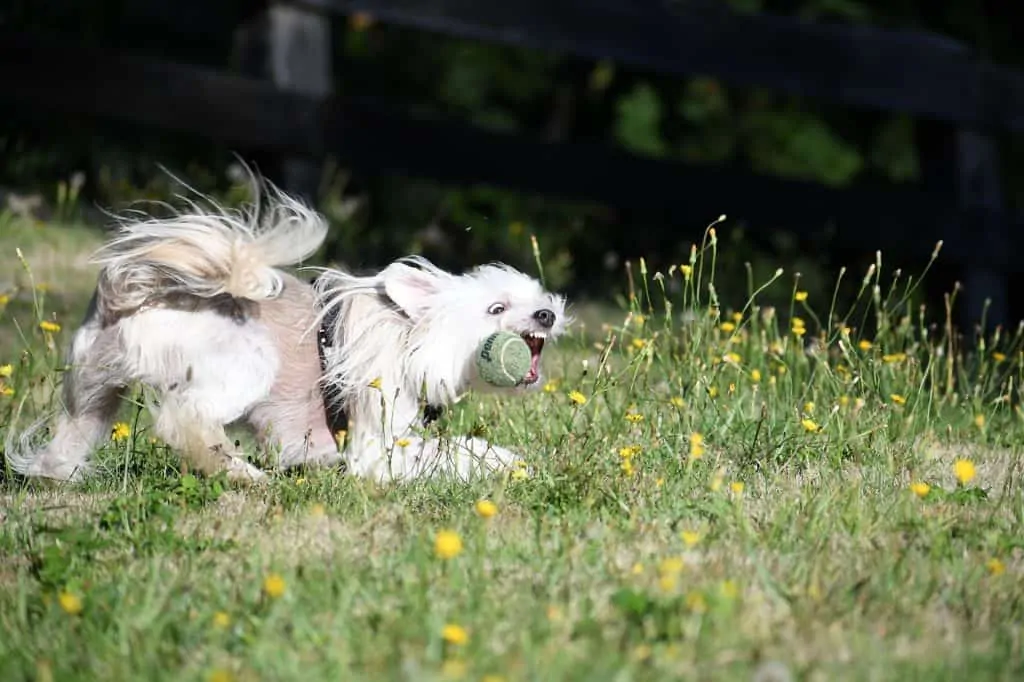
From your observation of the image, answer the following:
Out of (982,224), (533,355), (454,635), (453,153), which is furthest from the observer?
(982,224)

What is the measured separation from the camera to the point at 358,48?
12055 millimetres

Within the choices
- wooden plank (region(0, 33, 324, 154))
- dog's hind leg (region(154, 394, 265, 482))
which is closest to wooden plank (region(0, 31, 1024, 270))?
wooden plank (region(0, 33, 324, 154))

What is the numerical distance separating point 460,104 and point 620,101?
50.7 inches

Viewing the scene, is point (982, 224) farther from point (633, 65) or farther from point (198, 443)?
point (198, 443)

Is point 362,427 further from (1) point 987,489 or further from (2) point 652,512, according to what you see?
(1) point 987,489

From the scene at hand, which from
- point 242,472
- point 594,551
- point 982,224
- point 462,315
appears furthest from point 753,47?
point 594,551

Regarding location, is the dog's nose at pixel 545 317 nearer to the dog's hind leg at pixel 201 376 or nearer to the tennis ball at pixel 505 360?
the tennis ball at pixel 505 360

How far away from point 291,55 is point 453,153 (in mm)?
965

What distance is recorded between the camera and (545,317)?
4680 mm

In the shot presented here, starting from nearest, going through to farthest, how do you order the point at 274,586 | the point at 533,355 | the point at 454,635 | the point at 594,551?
the point at 454,635, the point at 274,586, the point at 594,551, the point at 533,355

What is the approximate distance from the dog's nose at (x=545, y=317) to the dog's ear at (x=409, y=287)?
0.35 meters

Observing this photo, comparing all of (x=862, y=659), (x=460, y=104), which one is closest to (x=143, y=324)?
(x=862, y=659)

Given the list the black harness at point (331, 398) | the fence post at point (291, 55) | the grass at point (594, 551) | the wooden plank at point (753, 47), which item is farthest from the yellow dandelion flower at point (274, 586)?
the wooden plank at point (753, 47)

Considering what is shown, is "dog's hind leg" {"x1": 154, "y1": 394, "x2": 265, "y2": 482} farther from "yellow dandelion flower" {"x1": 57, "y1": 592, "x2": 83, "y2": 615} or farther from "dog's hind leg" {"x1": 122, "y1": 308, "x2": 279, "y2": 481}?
"yellow dandelion flower" {"x1": 57, "y1": 592, "x2": 83, "y2": 615}
